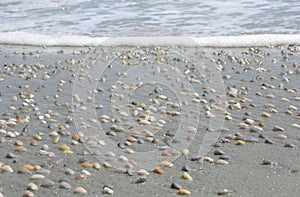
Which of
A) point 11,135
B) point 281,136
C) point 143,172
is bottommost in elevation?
point 281,136

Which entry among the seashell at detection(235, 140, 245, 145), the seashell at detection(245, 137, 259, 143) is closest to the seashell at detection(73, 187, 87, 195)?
the seashell at detection(235, 140, 245, 145)

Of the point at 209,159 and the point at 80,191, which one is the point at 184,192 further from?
the point at 80,191

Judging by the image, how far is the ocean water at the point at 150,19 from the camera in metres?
11.9

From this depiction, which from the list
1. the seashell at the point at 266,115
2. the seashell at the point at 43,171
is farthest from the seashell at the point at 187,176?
the seashell at the point at 266,115

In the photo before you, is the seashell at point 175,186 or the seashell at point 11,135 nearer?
the seashell at point 175,186

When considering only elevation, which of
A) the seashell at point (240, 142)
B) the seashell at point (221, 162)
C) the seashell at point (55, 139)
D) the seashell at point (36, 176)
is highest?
the seashell at point (36, 176)

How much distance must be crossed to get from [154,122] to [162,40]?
527 centimetres

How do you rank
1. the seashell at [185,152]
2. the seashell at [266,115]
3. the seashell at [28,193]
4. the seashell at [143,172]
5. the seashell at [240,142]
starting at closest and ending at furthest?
the seashell at [28,193] → the seashell at [143,172] → the seashell at [185,152] → the seashell at [240,142] → the seashell at [266,115]

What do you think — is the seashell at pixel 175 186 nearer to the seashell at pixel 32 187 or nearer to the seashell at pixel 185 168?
the seashell at pixel 185 168

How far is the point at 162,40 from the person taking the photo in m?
10.6

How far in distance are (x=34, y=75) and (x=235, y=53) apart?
3.91 m

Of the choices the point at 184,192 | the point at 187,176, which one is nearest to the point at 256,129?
the point at 187,176

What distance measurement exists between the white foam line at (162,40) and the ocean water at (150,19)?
190 mm

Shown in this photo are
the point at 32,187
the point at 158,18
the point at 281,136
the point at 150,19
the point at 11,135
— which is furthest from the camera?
the point at 158,18
